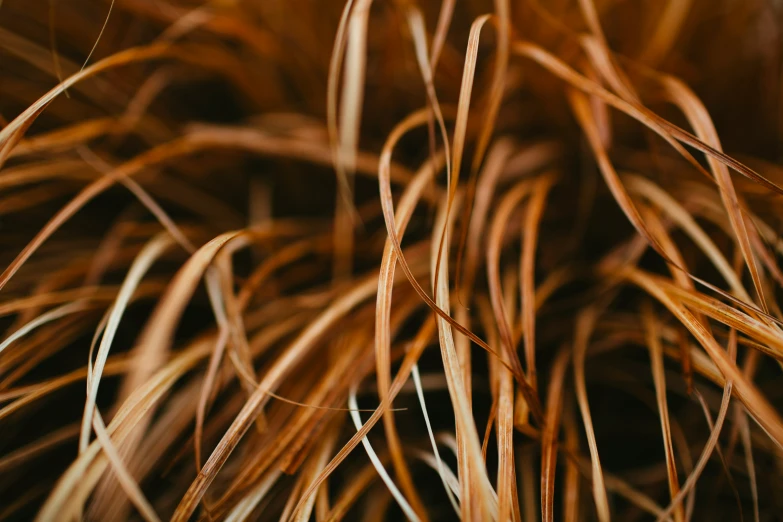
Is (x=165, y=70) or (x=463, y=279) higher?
(x=165, y=70)

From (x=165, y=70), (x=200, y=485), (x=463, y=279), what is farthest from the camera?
(x=165, y=70)

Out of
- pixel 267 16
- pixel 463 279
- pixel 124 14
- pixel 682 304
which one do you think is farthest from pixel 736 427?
pixel 124 14

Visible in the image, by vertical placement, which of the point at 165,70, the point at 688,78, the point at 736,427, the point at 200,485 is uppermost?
the point at 165,70

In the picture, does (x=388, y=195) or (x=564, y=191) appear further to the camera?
(x=564, y=191)

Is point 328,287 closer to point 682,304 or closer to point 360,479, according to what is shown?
point 360,479

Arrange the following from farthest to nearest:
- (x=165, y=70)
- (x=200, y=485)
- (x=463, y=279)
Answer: (x=165, y=70)
(x=463, y=279)
(x=200, y=485)

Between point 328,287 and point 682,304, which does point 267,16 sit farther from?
point 682,304
